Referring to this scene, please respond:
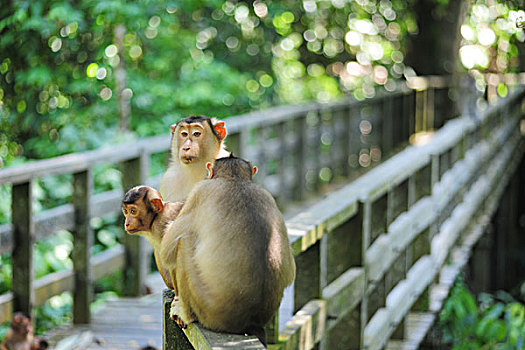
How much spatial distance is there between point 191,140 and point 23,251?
1991mm

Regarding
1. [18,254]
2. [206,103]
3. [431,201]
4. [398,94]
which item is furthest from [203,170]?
[398,94]

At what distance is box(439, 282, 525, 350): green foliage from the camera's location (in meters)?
5.83

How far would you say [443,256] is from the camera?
632cm

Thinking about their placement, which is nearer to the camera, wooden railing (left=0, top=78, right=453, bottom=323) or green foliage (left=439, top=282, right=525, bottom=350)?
wooden railing (left=0, top=78, right=453, bottom=323)

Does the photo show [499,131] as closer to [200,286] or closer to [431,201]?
[431,201]

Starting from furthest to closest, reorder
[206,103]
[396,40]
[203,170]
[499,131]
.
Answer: [396,40] < [499,131] < [206,103] < [203,170]

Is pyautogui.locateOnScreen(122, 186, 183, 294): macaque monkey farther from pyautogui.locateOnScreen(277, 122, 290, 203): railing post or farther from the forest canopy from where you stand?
pyautogui.locateOnScreen(277, 122, 290, 203): railing post

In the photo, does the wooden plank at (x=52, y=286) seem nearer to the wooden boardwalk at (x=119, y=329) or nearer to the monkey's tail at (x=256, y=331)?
the wooden boardwalk at (x=119, y=329)

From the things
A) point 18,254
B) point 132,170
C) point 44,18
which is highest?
point 44,18

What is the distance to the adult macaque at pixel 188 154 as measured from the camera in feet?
10.2

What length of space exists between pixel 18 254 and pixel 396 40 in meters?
11.0

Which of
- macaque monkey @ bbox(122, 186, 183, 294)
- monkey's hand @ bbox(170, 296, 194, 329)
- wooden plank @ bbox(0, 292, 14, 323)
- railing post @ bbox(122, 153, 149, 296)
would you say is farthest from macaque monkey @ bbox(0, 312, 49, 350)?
monkey's hand @ bbox(170, 296, 194, 329)

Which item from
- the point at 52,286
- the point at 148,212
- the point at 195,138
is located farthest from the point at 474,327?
the point at 148,212

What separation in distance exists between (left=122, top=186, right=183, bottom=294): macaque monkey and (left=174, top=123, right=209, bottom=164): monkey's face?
353 mm
